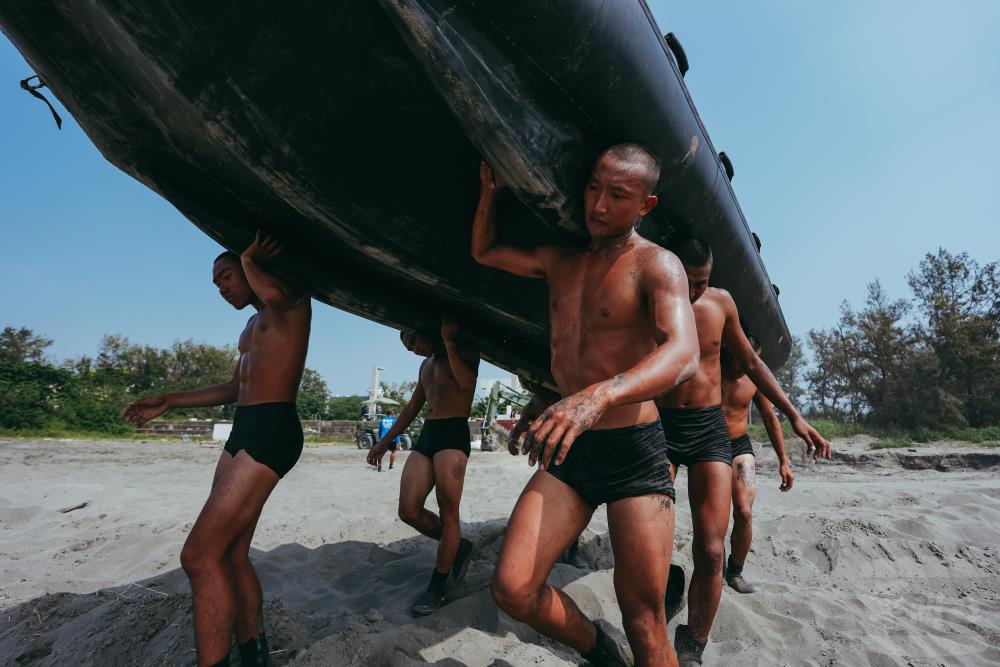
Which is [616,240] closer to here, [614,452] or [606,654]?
[614,452]

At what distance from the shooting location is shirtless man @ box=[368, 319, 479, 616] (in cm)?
359

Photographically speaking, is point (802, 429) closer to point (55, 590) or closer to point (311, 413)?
point (55, 590)

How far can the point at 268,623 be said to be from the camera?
2.76 meters

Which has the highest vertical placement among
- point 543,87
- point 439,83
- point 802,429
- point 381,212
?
point 543,87

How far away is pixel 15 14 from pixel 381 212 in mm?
1146

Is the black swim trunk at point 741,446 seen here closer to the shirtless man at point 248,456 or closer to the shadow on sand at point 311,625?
the shadow on sand at point 311,625

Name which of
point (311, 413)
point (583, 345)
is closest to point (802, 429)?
point (583, 345)

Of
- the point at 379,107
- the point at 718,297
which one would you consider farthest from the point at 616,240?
the point at 718,297

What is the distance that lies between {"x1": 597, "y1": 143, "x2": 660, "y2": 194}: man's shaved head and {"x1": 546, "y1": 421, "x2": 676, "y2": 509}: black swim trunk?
860 mm

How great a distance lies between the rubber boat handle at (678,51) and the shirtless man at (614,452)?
2.14 feet

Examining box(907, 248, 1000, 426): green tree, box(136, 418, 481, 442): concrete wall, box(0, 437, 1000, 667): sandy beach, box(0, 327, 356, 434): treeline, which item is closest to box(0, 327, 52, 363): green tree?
box(0, 327, 356, 434): treeline

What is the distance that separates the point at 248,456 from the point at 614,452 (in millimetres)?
1593

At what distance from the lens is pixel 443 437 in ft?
13.1

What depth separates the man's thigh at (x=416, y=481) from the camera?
12.6ft
